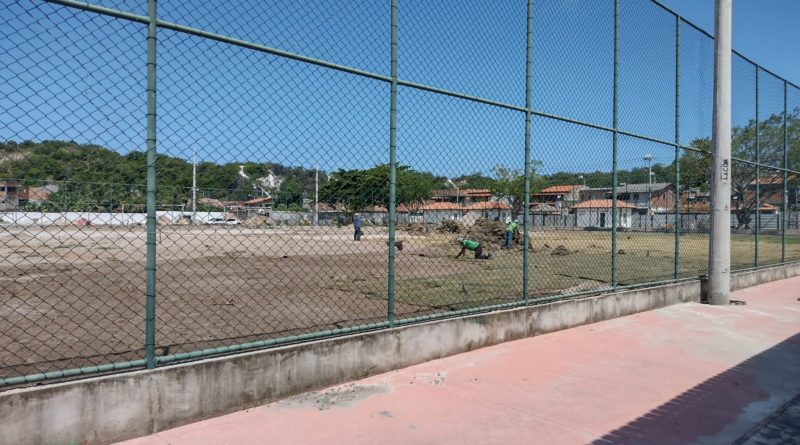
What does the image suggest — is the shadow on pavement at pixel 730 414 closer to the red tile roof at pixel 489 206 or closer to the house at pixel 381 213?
the house at pixel 381 213

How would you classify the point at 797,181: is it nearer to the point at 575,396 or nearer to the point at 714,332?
the point at 714,332

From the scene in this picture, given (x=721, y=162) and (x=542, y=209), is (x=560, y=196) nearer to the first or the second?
(x=542, y=209)

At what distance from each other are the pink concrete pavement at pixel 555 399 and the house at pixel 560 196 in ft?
7.44

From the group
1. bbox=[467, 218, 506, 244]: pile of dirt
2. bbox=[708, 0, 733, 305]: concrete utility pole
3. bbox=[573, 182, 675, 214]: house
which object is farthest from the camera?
bbox=[467, 218, 506, 244]: pile of dirt

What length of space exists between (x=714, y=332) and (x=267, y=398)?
20.4ft

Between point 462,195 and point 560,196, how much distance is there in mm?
2229

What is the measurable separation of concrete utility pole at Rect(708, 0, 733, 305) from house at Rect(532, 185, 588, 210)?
2.75m

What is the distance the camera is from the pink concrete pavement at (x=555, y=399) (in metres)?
3.68

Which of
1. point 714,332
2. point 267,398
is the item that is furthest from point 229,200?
point 714,332

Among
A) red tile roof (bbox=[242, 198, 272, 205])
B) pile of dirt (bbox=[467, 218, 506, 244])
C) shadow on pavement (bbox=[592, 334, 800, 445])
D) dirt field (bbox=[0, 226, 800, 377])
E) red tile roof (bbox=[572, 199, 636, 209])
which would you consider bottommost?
shadow on pavement (bbox=[592, 334, 800, 445])

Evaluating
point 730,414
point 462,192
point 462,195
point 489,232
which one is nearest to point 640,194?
point 462,195

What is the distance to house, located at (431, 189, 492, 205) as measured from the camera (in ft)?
21.1

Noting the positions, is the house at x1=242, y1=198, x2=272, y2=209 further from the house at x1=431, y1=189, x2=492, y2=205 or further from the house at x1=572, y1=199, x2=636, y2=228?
the house at x1=572, y1=199, x2=636, y2=228

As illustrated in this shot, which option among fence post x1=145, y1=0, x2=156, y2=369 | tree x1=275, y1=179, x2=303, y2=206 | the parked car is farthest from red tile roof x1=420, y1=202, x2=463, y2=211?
fence post x1=145, y1=0, x2=156, y2=369
